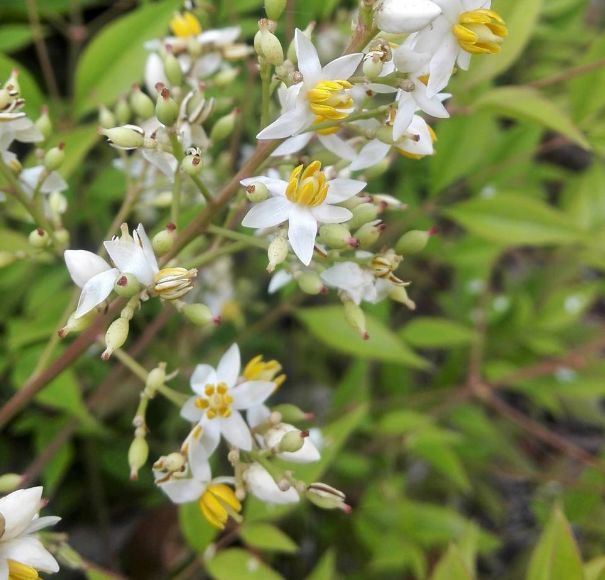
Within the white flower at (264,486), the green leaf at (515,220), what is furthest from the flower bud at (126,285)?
the green leaf at (515,220)

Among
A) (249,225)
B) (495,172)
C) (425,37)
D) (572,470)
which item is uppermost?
(425,37)

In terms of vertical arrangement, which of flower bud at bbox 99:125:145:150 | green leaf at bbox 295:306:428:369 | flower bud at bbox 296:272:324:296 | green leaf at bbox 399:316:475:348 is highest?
flower bud at bbox 99:125:145:150

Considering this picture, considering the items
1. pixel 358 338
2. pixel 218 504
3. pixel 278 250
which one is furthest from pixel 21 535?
pixel 358 338

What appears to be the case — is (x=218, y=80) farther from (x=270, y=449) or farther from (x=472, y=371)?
(x=472, y=371)

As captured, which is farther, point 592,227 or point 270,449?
point 592,227

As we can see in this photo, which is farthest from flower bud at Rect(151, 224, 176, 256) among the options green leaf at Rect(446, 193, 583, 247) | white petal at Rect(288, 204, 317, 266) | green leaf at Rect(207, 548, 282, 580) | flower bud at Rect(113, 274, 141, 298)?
green leaf at Rect(446, 193, 583, 247)

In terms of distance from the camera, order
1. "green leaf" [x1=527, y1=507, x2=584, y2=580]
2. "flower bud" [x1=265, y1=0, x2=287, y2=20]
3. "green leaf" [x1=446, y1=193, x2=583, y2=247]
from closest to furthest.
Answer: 1. "flower bud" [x1=265, y1=0, x2=287, y2=20]
2. "green leaf" [x1=527, y1=507, x2=584, y2=580]
3. "green leaf" [x1=446, y1=193, x2=583, y2=247]

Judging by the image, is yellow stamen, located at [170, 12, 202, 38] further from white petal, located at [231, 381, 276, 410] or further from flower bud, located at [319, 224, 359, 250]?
white petal, located at [231, 381, 276, 410]

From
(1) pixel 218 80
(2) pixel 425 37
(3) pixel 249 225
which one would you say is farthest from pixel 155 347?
(2) pixel 425 37
